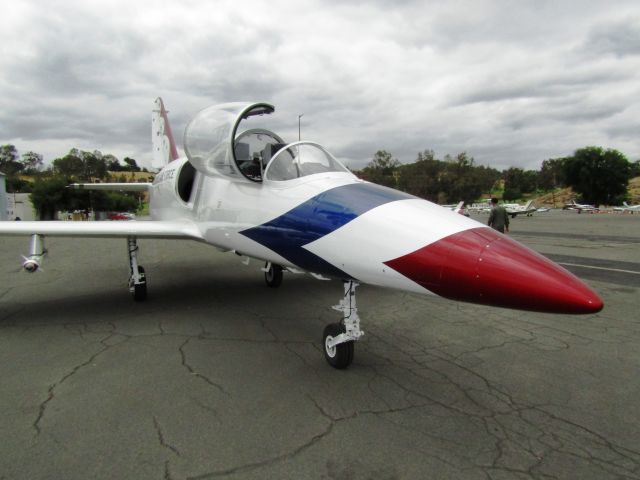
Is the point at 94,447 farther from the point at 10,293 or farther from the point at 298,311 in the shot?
the point at 10,293

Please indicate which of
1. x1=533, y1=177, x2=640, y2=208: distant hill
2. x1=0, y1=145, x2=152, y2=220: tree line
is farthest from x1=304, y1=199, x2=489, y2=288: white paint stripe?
x1=533, y1=177, x2=640, y2=208: distant hill

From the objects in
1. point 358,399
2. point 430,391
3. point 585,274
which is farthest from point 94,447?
point 585,274

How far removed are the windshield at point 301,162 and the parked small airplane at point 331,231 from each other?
12 millimetres

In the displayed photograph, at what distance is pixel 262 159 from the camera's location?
5.39m

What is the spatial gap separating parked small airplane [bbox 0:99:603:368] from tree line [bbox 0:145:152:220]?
47.7 meters

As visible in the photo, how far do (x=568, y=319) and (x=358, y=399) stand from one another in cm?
401

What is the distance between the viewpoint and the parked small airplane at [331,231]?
2.55 metres

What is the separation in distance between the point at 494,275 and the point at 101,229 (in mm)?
6047

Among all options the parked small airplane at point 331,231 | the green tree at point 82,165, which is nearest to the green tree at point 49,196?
the green tree at point 82,165

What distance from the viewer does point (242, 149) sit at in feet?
18.7

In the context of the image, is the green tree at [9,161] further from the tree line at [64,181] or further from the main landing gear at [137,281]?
the main landing gear at [137,281]

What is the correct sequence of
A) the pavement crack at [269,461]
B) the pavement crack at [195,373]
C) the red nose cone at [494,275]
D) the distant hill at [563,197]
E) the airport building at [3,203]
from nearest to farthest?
the red nose cone at [494,275] → the pavement crack at [269,461] → the pavement crack at [195,373] → the airport building at [3,203] → the distant hill at [563,197]

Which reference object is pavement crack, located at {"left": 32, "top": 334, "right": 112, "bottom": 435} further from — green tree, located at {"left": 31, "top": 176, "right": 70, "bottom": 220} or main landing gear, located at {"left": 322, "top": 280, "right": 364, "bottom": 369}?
green tree, located at {"left": 31, "top": 176, "right": 70, "bottom": 220}

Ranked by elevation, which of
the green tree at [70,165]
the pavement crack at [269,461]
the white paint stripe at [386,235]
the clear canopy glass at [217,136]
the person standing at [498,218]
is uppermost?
the green tree at [70,165]
